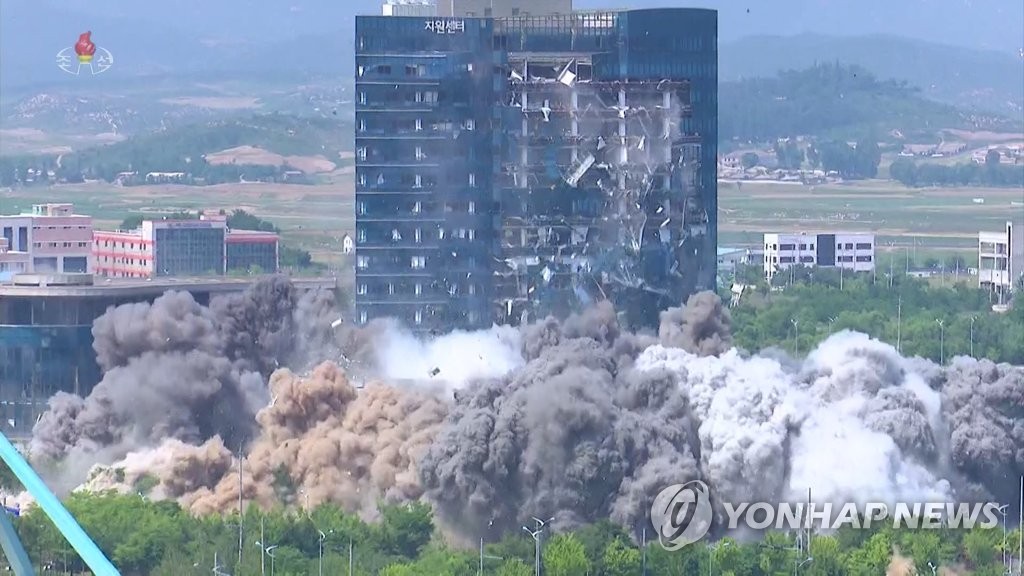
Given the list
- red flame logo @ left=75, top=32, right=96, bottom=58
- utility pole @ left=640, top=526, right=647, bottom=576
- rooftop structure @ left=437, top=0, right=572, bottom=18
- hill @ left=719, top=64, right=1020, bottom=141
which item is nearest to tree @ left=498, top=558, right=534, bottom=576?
utility pole @ left=640, top=526, right=647, bottom=576

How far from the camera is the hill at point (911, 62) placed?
15388 centimetres

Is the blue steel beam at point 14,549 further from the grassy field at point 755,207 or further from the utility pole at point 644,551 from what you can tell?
the grassy field at point 755,207

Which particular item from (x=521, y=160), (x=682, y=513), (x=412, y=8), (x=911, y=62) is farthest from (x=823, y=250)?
(x=911, y=62)

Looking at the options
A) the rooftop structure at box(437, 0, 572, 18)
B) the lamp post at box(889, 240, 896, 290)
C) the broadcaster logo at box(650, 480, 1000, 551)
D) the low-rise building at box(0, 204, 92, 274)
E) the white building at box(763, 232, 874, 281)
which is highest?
the rooftop structure at box(437, 0, 572, 18)

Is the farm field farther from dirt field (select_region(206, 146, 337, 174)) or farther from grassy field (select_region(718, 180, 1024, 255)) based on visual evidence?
grassy field (select_region(718, 180, 1024, 255))

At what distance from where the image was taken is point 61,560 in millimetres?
40969

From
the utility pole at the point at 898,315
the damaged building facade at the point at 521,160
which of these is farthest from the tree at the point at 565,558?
the utility pole at the point at 898,315

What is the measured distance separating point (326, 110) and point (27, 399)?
5055 cm

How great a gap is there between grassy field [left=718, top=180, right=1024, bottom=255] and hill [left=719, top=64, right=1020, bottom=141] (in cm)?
661

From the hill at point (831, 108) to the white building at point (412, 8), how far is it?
246 feet

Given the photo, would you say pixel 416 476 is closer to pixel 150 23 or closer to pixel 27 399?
pixel 27 399

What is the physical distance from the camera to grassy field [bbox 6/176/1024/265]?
8769 cm

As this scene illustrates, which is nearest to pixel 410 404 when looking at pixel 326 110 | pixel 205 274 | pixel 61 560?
pixel 61 560

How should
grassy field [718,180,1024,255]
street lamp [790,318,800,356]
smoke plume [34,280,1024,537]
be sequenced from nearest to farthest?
smoke plume [34,280,1024,537] < street lamp [790,318,800,356] < grassy field [718,180,1024,255]
